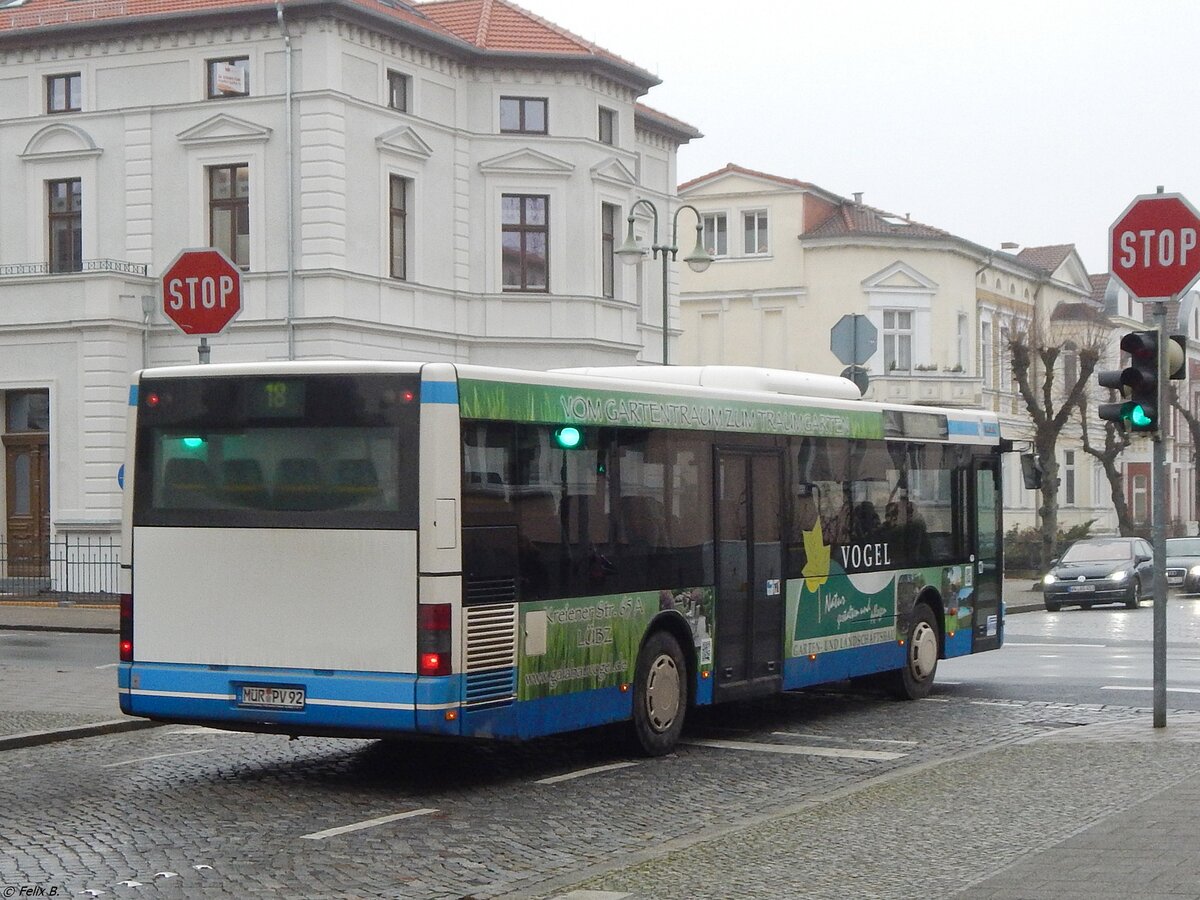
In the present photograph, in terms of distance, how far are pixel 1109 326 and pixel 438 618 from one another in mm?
Answer: 61043

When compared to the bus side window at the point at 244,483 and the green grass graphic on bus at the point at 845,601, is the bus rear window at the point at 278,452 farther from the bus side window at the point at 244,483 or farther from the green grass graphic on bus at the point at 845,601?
the green grass graphic on bus at the point at 845,601

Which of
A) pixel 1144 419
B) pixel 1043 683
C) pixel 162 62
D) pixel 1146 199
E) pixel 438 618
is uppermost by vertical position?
pixel 162 62

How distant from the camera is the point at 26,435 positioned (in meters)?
37.1

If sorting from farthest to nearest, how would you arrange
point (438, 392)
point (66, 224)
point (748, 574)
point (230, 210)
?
point (66, 224) < point (230, 210) < point (748, 574) < point (438, 392)

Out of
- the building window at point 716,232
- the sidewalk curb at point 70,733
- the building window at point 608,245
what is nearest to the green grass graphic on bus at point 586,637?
the sidewalk curb at point 70,733

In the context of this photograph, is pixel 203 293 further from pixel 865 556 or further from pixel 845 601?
pixel 845 601

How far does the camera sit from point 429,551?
1098cm

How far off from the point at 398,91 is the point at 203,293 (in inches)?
651

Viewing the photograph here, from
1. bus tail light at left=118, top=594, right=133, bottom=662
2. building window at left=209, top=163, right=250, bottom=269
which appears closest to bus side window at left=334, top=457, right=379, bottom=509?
bus tail light at left=118, top=594, right=133, bottom=662

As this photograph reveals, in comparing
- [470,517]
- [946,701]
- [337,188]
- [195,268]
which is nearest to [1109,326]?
[337,188]

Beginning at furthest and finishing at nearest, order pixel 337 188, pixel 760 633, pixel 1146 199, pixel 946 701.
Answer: pixel 337 188, pixel 946 701, pixel 760 633, pixel 1146 199

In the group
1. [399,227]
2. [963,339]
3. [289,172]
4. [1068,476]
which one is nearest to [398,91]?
[399,227]

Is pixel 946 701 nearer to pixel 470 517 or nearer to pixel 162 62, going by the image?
pixel 470 517

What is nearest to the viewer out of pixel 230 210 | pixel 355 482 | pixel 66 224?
pixel 355 482
